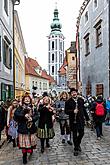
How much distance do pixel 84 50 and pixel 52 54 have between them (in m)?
103

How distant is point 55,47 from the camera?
127m

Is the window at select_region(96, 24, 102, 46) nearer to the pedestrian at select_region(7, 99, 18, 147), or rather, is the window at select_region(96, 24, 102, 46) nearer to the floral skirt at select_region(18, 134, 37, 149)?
the pedestrian at select_region(7, 99, 18, 147)

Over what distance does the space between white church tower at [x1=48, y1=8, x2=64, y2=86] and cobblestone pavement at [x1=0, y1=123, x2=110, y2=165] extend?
11442 centimetres

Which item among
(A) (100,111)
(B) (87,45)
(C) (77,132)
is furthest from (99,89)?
(C) (77,132)

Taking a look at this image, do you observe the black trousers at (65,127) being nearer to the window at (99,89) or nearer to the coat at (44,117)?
the coat at (44,117)

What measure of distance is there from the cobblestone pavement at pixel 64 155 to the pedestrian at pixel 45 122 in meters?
0.41

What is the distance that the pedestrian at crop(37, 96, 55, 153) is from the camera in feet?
31.2

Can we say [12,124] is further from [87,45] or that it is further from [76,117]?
[87,45]

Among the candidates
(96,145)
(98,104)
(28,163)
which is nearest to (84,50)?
(98,104)

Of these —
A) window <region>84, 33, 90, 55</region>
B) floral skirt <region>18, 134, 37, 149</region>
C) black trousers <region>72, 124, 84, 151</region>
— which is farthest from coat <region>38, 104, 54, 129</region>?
window <region>84, 33, 90, 55</region>

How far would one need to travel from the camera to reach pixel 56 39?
4968 inches

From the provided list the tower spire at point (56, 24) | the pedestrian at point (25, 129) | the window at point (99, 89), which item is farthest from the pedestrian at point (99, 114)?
the tower spire at point (56, 24)

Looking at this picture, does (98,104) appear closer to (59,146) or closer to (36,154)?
(59,146)

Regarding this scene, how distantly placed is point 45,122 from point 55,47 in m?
118
